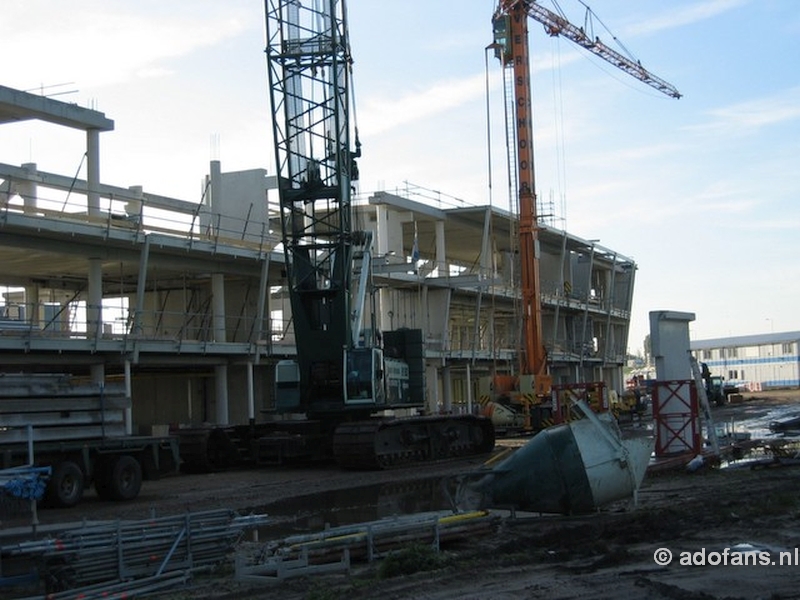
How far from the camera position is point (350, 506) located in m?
19.8

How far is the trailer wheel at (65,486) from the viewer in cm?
1981

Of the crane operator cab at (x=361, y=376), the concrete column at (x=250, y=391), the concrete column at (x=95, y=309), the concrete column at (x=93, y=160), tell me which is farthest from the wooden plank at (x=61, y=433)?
the concrete column at (x=250, y=391)

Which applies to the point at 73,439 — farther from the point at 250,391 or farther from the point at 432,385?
the point at 432,385

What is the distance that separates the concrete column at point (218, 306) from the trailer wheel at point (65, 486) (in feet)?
55.2

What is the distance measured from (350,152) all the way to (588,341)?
4213cm

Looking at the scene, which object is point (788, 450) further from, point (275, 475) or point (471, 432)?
point (275, 475)

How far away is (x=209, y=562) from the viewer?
12930mm

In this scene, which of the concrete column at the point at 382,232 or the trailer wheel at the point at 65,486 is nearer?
the trailer wheel at the point at 65,486

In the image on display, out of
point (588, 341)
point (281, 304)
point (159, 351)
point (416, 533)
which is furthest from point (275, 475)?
point (588, 341)

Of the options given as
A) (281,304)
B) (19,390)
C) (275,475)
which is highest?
(281,304)

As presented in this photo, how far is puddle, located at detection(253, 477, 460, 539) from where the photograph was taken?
17266 millimetres

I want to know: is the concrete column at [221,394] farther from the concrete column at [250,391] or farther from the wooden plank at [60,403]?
the wooden plank at [60,403]

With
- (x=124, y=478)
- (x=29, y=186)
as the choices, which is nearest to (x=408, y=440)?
(x=124, y=478)

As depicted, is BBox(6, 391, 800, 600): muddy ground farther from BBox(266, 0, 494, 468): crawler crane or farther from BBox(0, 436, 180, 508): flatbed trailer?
BBox(266, 0, 494, 468): crawler crane
